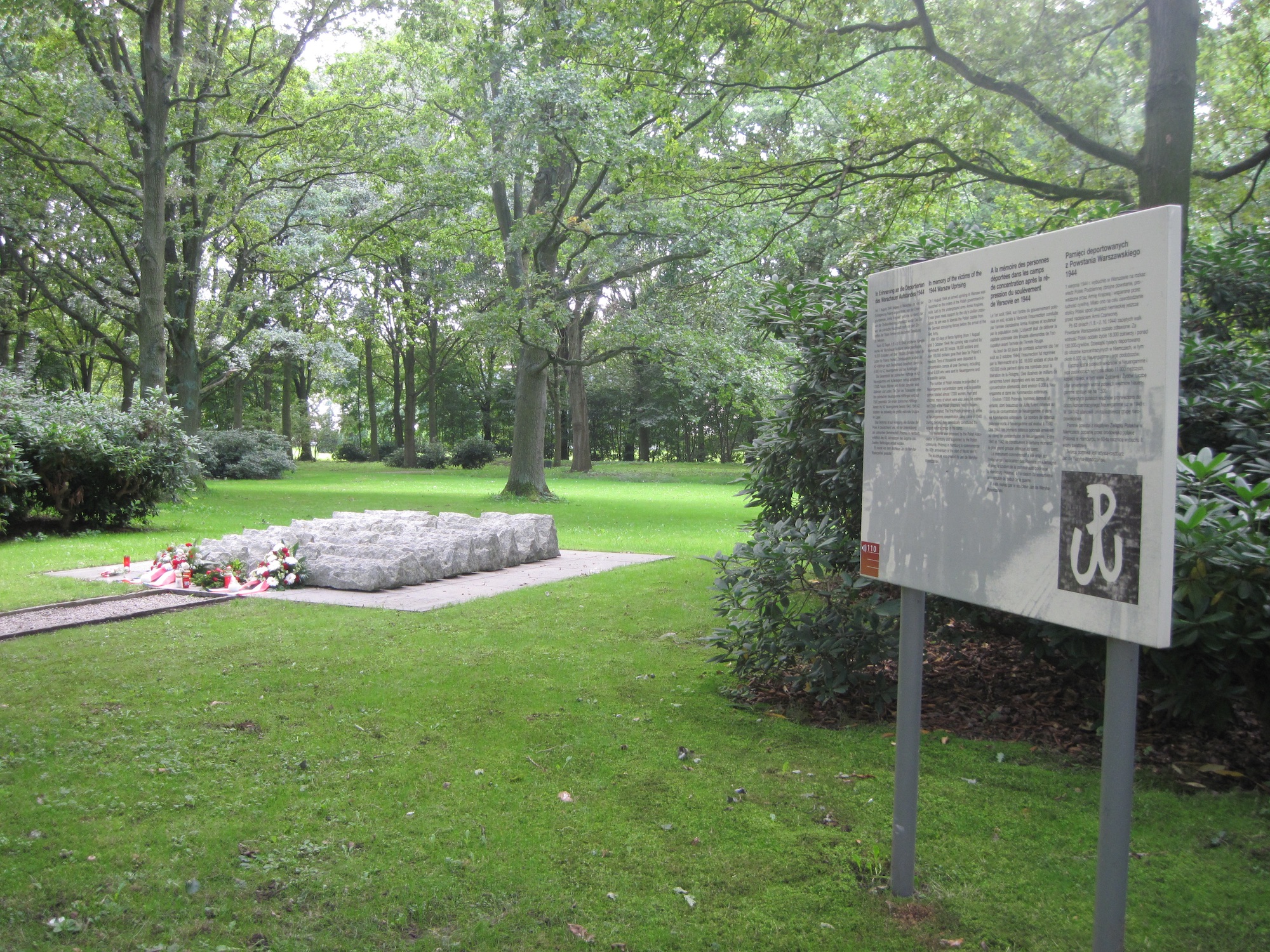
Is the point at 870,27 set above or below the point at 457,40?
below

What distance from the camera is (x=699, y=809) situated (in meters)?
4.31

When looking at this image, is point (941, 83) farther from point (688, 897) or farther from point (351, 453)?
point (351, 453)

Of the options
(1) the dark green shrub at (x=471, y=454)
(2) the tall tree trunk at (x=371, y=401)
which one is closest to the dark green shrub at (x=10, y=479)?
(2) the tall tree trunk at (x=371, y=401)

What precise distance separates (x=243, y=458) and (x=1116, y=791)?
1356 inches

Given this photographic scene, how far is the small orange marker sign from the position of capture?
390 cm

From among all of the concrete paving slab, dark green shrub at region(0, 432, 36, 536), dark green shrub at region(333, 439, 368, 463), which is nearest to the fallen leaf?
the concrete paving slab

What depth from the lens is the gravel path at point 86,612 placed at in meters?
7.73

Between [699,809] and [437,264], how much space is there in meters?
35.2

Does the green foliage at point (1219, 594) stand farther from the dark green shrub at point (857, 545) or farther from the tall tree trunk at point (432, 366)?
the tall tree trunk at point (432, 366)

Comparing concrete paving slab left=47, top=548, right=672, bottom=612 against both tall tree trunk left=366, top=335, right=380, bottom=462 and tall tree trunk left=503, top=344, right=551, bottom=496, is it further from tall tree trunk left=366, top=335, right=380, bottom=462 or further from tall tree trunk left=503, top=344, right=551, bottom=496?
tall tree trunk left=366, top=335, right=380, bottom=462

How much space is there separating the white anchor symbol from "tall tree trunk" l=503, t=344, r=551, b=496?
854 inches

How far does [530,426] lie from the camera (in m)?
24.9

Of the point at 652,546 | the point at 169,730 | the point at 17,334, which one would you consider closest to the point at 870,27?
the point at 652,546

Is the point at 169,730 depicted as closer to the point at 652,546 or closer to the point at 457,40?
the point at 652,546
